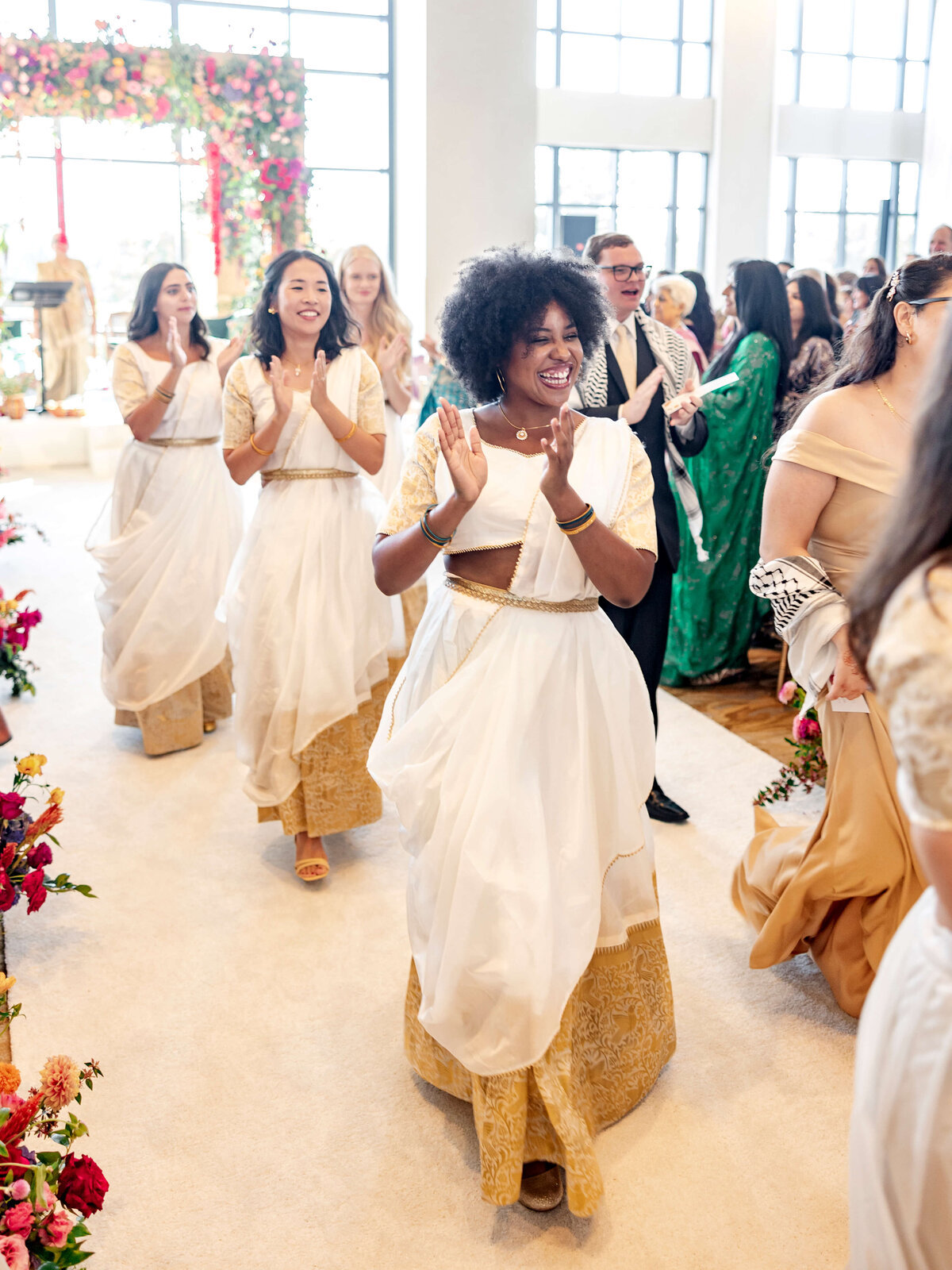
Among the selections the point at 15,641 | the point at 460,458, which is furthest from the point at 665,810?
the point at 15,641

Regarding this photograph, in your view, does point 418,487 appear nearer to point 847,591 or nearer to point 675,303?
point 847,591

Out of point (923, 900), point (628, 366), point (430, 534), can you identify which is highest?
point (628, 366)

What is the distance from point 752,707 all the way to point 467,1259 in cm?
334

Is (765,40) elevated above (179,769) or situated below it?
above

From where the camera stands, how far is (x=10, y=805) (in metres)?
2.80

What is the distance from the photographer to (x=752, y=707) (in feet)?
16.6

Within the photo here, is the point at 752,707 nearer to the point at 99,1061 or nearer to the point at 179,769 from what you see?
the point at 179,769

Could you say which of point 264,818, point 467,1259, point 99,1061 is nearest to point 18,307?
point 264,818

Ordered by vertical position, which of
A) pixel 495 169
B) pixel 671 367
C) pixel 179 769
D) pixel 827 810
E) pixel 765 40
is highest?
pixel 765 40

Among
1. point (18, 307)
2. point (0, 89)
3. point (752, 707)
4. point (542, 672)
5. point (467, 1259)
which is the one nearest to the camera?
point (467, 1259)

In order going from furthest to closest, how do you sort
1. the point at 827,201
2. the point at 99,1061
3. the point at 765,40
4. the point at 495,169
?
the point at 827,201 < the point at 765,40 < the point at 495,169 < the point at 99,1061

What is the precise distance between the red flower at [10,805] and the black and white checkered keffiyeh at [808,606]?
5.94ft

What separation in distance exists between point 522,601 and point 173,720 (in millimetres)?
2636

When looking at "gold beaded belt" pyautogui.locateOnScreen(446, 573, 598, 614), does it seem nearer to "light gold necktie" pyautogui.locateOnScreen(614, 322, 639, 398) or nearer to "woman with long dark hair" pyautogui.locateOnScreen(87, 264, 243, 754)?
"light gold necktie" pyautogui.locateOnScreen(614, 322, 639, 398)
